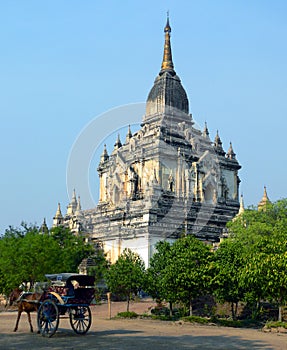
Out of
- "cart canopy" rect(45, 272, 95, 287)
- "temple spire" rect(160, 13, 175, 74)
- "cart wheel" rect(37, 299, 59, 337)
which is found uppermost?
"temple spire" rect(160, 13, 175, 74)

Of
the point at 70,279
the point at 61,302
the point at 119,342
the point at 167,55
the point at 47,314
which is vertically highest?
the point at 167,55

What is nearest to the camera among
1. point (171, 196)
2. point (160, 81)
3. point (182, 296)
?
point (182, 296)

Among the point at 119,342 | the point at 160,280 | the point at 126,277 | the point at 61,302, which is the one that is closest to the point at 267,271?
the point at 160,280

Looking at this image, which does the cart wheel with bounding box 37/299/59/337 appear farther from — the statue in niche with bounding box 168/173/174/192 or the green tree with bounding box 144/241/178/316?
the statue in niche with bounding box 168/173/174/192

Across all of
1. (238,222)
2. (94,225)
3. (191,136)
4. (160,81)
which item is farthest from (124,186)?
(238,222)

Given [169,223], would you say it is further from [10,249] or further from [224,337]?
[224,337]

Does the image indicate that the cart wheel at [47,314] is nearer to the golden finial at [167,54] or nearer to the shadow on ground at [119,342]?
the shadow on ground at [119,342]

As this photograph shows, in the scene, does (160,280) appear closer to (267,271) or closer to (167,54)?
(267,271)

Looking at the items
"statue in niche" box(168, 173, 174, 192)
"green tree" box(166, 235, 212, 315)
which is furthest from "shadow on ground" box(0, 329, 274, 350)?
"statue in niche" box(168, 173, 174, 192)

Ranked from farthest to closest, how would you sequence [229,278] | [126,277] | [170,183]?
[170,183] < [126,277] < [229,278]

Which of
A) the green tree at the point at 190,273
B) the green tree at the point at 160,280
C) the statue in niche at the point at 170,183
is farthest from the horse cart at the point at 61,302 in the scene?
the statue in niche at the point at 170,183

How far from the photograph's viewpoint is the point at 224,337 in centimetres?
2008

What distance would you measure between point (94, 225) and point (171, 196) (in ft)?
33.8

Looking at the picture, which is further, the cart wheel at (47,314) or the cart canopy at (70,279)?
the cart canopy at (70,279)
